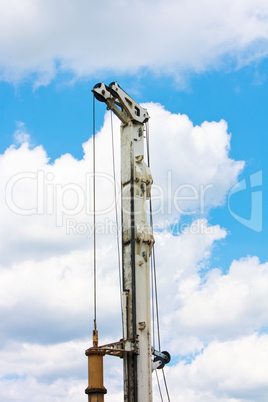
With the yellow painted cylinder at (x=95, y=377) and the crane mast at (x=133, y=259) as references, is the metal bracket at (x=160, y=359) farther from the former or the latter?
the yellow painted cylinder at (x=95, y=377)

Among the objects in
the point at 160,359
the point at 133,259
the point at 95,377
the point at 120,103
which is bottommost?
the point at 95,377

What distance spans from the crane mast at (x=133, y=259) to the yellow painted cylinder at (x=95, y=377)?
0.07ft

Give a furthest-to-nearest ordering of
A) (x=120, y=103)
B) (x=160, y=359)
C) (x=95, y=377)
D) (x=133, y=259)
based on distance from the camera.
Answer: (x=120, y=103) < (x=160, y=359) < (x=133, y=259) < (x=95, y=377)

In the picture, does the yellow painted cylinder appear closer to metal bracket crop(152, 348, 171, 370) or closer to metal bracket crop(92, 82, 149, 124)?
metal bracket crop(152, 348, 171, 370)


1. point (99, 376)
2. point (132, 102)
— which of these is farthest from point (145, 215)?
point (99, 376)

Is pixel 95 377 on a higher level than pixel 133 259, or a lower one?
lower

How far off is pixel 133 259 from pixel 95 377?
9.82ft

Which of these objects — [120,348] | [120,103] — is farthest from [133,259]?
[120,103]

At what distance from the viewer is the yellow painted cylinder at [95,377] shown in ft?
43.1

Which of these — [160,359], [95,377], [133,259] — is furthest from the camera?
[160,359]

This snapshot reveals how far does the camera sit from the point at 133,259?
1465cm

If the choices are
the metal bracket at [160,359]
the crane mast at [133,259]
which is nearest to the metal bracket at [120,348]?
the crane mast at [133,259]

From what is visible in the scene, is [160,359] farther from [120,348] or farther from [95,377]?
[95,377]

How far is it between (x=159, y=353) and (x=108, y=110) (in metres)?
6.58
